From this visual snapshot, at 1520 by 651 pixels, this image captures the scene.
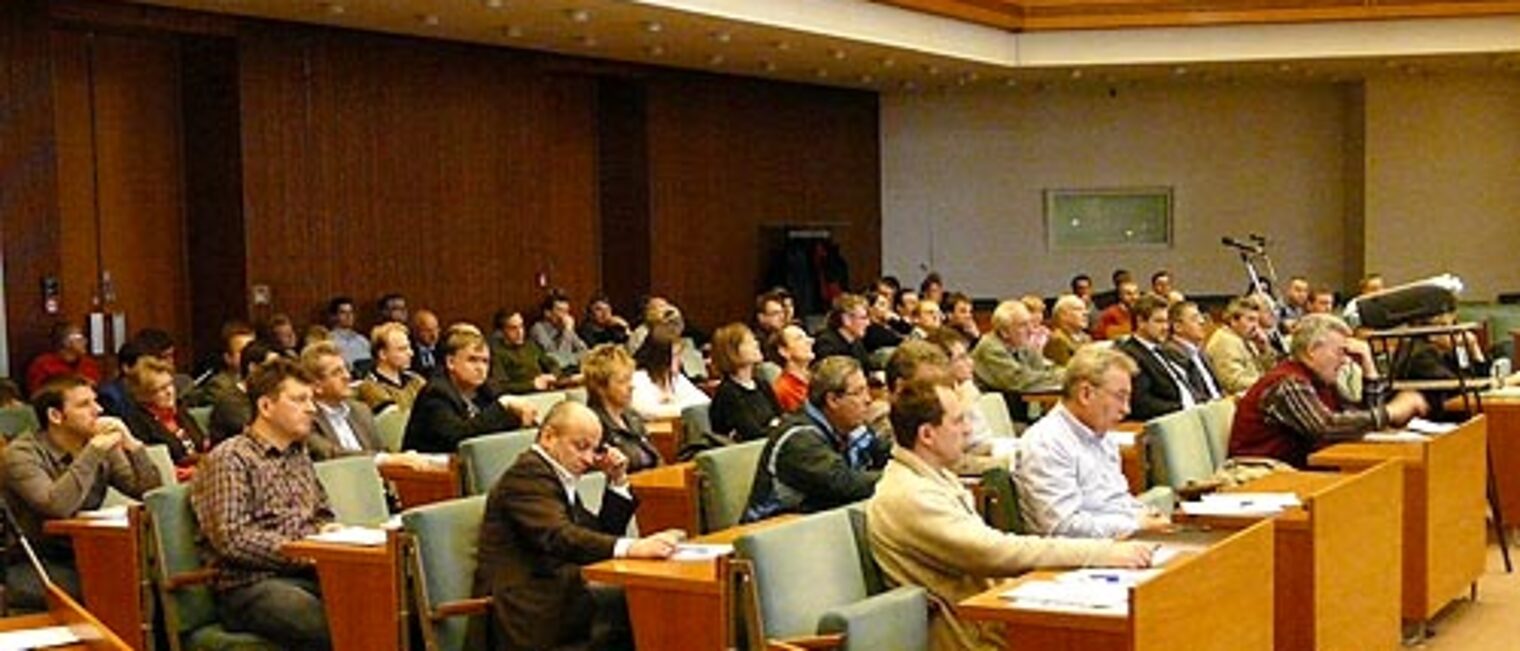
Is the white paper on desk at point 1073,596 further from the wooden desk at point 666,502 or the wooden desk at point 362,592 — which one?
the wooden desk at point 666,502

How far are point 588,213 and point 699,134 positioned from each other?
1.54 meters

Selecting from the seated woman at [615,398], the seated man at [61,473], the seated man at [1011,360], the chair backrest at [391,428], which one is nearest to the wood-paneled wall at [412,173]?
the chair backrest at [391,428]

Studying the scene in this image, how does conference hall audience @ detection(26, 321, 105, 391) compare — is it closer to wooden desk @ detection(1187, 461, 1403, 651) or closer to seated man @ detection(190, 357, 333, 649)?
seated man @ detection(190, 357, 333, 649)

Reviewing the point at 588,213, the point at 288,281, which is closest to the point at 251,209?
the point at 288,281

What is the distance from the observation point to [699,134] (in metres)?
16.8

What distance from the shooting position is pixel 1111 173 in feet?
64.1

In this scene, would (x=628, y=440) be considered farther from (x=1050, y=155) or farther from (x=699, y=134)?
(x=1050, y=155)

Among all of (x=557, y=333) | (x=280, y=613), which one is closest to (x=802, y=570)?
(x=280, y=613)

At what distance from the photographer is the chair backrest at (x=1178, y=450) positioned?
6.75 metres

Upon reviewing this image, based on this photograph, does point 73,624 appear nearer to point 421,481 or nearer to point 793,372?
point 421,481

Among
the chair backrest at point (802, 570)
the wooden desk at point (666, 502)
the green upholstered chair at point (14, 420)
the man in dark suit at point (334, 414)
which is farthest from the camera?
the green upholstered chair at point (14, 420)

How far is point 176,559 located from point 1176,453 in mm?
3526

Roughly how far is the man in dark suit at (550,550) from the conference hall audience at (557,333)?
8.13 m

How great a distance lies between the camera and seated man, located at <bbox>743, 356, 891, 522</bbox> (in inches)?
231
